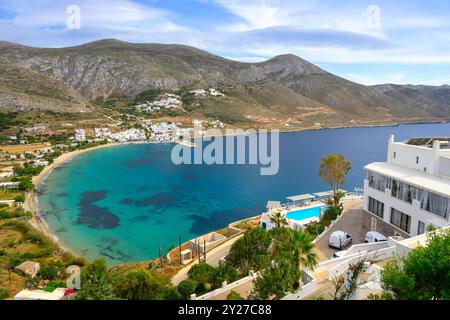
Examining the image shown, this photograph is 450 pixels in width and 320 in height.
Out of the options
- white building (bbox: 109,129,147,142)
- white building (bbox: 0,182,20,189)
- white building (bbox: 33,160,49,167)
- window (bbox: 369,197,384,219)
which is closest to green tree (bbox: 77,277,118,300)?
window (bbox: 369,197,384,219)

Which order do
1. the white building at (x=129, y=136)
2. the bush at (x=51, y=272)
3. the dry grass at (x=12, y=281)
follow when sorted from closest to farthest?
the dry grass at (x=12, y=281) < the bush at (x=51, y=272) < the white building at (x=129, y=136)

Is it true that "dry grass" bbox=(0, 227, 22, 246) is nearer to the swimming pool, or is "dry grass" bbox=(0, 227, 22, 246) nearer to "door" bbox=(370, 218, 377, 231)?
the swimming pool

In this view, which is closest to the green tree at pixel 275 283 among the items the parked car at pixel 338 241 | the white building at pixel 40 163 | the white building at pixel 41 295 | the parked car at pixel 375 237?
the parked car at pixel 338 241

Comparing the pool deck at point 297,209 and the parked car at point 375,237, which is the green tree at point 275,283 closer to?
the parked car at point 375,237

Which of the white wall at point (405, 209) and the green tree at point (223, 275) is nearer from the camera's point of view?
the white wall at point (405, 209)

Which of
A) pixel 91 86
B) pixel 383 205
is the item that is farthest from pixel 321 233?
pixel 91 86

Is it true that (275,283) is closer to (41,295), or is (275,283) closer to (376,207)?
(376,207)

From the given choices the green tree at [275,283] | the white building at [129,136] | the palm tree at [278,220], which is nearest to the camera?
the green tree at [275,283]

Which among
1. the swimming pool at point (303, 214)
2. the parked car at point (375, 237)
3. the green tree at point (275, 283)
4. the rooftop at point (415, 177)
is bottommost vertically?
the swimming pool at point (303, 214)
